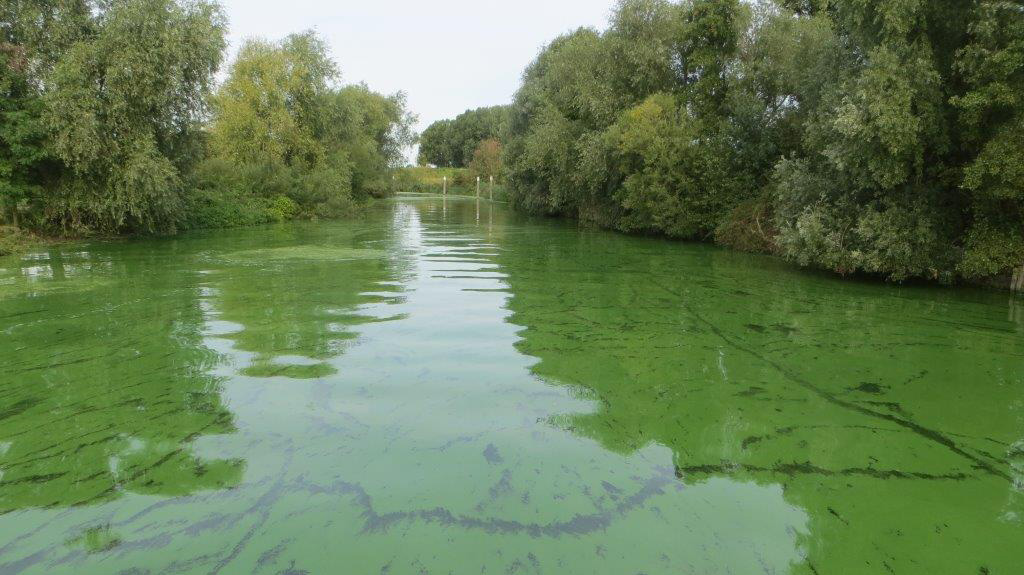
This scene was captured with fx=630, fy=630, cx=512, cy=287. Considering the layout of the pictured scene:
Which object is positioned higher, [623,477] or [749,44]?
[749,44]

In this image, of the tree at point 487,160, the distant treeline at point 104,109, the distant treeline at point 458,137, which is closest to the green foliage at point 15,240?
the distant treeline at point 104,109

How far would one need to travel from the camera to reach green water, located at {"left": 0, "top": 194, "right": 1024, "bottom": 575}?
3.19m

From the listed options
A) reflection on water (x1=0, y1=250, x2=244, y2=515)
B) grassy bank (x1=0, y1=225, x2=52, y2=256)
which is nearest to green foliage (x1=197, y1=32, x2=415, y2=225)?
grassy bank (x1=0, y1=225, x2=52, y2=256)

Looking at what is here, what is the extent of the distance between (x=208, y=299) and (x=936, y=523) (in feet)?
30.0

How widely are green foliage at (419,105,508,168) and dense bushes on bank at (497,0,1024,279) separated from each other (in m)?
55.3

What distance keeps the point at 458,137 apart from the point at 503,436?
88.1m

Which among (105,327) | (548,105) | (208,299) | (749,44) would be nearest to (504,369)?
(105,327)

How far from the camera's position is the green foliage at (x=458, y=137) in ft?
279

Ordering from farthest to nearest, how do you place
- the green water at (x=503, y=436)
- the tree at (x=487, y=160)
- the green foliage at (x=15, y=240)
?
the tree at (x=487, y=160)
the green foliage at (x=15, y=240)
the green water at (x=503, y=436)

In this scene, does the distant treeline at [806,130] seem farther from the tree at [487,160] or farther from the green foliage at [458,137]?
the green foliage at [458,137]

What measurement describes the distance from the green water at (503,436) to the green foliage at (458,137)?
7550cm

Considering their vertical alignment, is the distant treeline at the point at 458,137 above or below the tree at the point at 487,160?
above

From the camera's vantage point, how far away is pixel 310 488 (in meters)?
3.76

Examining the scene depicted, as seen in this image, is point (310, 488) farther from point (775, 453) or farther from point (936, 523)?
point (936, 523)
